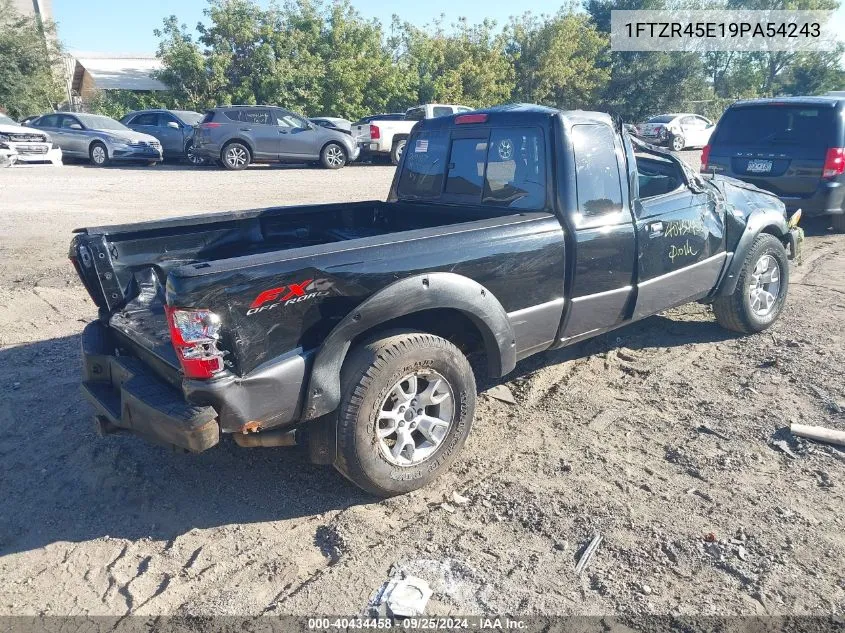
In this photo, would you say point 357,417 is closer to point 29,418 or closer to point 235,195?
point 29,418

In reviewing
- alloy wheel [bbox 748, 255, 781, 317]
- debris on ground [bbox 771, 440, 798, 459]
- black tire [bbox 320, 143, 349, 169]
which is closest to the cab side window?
debris on ground [bbox 771, 440, 798, 459]

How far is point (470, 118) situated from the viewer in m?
4.47

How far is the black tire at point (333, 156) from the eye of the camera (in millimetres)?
18641

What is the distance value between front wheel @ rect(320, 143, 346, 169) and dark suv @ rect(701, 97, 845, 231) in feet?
38.9

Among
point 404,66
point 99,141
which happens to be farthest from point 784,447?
point 404,66

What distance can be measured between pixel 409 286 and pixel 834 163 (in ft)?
23.8

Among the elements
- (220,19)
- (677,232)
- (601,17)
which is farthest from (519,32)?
(677,232)

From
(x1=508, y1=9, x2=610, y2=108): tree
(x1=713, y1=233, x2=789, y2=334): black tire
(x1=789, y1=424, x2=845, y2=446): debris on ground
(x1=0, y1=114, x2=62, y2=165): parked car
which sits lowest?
(x1=789, y1=424, x2=845, y2=446): debris on ground

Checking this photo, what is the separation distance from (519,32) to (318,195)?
2689 cm

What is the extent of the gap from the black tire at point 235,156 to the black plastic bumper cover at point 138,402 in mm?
14501

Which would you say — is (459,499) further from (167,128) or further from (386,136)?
(167,128)

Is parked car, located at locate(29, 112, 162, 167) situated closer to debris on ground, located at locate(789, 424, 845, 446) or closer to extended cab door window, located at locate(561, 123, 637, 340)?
extended cab door window, located at locate(561, 123, 637, 340)

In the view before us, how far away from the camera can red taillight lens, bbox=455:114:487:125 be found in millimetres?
4393

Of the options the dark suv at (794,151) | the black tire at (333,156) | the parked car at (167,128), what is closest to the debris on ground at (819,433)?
the dark suv at (794,151)
